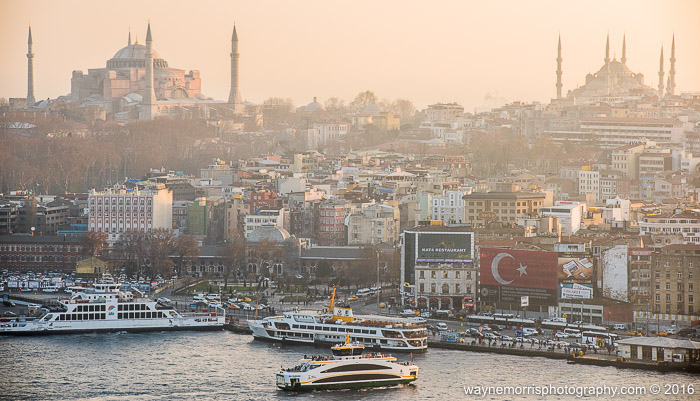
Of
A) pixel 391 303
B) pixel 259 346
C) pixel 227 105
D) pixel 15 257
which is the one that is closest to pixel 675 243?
pixel 391 303

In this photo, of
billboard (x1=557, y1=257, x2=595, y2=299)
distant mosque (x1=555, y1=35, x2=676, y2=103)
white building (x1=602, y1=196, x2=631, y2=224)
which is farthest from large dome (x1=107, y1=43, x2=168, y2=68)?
billboard (x1=557, y1=257, x2=595, y2=299)

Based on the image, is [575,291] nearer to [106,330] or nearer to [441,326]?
[441,326]

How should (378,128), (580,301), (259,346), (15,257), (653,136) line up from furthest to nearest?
(378,128), (653,136), (15,257), (580,301), (259,346)

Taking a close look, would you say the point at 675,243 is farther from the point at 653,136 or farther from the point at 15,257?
the point at 653,136

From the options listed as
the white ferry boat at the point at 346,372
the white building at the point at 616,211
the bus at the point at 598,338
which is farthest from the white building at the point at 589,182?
the white ferry boat at the point at 346,372

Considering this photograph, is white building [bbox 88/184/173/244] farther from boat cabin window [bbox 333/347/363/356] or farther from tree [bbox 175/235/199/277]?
boat cabin window [bbox 333/347/363/356]

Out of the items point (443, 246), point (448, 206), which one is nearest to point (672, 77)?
point (448, 206)
